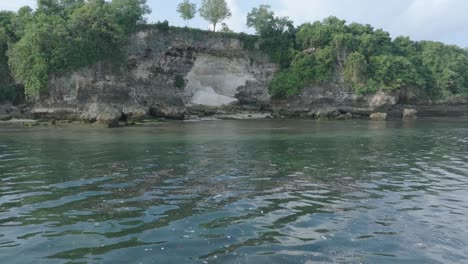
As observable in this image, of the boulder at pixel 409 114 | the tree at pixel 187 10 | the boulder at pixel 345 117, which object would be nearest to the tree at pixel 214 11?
the tree at pixel 187 10

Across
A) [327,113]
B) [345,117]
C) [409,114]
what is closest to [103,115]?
[327,113]

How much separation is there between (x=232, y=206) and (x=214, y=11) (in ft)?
160

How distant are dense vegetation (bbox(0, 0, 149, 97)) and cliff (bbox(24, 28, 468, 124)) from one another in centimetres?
149

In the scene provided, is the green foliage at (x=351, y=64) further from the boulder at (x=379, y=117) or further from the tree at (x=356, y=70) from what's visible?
the boulder at (x=379, y=117)

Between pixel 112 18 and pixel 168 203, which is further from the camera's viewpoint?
pixel 112 18

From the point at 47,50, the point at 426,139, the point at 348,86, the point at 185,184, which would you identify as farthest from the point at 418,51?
the point at 185,184

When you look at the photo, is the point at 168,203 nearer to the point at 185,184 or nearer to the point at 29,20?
the point at 185,184

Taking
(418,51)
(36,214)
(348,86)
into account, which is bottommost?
(36,214)

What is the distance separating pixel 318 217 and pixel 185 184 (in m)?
4.60

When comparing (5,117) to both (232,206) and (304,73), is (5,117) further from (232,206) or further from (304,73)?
(232,206)

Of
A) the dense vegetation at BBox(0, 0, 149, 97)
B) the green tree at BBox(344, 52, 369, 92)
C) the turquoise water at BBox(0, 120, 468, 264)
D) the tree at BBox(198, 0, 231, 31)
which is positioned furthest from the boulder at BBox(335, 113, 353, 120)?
the turquoise water at BBox(0, 120, 468, 264)

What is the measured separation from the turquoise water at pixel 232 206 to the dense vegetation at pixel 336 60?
113 feet

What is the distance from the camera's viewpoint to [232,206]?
959 centimetres

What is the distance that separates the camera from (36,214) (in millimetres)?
8852
